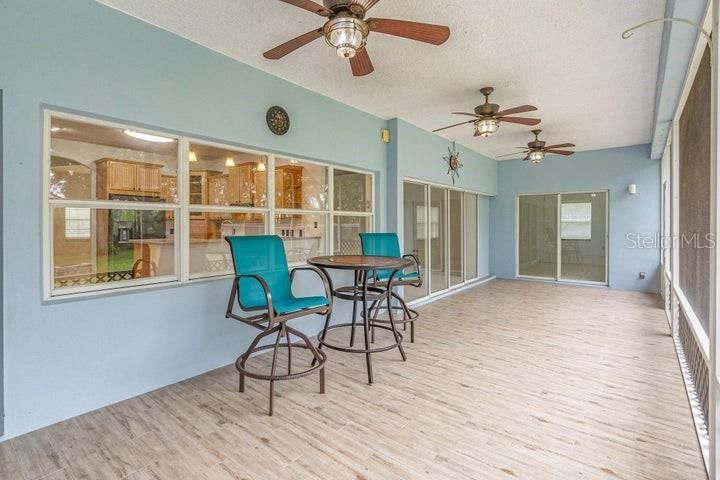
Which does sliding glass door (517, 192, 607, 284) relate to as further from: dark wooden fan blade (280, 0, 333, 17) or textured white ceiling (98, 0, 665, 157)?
dark wooden fan blade (280, 0, 333, 17)

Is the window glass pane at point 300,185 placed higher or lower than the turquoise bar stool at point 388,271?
higher

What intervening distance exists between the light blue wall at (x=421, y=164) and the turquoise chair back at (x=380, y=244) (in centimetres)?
70

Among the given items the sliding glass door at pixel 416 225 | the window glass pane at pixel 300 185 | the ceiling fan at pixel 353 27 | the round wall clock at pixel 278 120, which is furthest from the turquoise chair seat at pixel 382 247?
the ceiling fan at pixel 353 27

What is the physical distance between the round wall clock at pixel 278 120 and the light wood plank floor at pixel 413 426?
7.39 feet

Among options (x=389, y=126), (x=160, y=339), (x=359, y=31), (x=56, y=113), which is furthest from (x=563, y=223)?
(x=56, y=113)

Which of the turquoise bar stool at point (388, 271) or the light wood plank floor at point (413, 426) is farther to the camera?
the turquoise bar stool at point (388, 271)

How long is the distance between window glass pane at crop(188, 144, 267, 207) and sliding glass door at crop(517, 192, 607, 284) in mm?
6387

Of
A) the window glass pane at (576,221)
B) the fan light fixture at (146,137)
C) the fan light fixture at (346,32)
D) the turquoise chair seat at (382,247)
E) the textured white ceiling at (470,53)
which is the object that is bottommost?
the turquoise chair seat at (382,247)

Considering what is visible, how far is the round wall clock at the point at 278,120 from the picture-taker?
3459 millimetres

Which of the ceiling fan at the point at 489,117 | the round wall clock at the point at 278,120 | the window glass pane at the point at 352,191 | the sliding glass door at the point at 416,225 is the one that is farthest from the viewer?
the sliding glass door at the point at 416,225

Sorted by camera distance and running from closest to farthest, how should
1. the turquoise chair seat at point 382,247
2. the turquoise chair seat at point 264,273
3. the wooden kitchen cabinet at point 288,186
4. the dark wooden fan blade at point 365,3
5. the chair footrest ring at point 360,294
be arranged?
the dark wooden fan blade at point 365,3 → the turquoise chair seat at point 264,273 → the chair footrest ring at point 360,294 → the wooden kitchen cabinet at point 288,186 → the turquoise chair seat at point 382,247

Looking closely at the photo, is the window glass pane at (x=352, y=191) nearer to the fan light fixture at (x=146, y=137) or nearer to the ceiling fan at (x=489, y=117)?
the ceiling fan at (x=489, y=117)

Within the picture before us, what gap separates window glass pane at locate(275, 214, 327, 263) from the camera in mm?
3810

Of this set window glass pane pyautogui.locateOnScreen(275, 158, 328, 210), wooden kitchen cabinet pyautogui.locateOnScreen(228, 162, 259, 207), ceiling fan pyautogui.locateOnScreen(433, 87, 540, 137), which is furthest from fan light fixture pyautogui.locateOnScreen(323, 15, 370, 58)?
ceiling fan pyautogui.locateOnScreen(433, 87, 540, 137)
